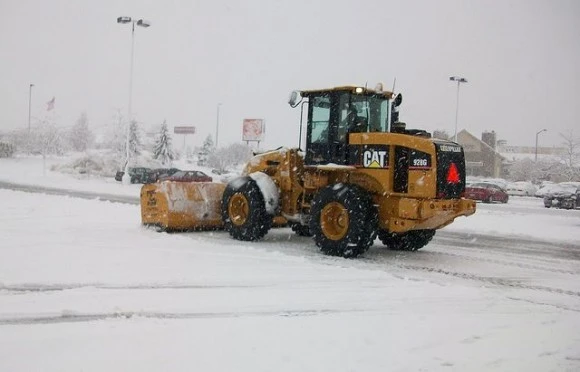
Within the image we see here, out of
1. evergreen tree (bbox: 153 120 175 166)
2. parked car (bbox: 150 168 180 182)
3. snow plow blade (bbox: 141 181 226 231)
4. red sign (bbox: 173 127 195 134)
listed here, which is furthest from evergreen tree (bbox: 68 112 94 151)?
snow plow blade (bbox: 141 181 226 231)

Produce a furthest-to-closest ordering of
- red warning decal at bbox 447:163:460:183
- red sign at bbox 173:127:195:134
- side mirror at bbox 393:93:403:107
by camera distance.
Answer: red sign at bbox 173:127:195:134
side mirror at bbox 393:93:403:107
red warning decal at bbox 447:163:460:183

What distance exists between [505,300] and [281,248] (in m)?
4.94

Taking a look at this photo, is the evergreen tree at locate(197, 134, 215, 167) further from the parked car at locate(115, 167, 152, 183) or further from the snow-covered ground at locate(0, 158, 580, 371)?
the snow-covered ground at locate(0, 158, 580, 371)

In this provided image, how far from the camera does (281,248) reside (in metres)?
11.7

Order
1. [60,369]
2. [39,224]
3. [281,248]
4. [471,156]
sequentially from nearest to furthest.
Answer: [60,369]
[281,248]
[39,224]
[471,156]

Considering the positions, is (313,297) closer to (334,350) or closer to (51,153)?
(334,350)

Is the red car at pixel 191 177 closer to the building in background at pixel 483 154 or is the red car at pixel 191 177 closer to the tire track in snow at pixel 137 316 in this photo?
the tire track in snow at pixel 137 316

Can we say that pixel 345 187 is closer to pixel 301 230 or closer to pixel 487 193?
pixel 301 230

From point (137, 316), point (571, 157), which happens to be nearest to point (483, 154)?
point (571, 157)

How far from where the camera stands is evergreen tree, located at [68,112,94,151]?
106062 millimetres

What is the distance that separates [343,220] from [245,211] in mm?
2782

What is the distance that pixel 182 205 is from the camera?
13.2m

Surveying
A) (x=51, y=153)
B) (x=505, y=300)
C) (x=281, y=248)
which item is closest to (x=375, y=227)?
(x=281, y=248)

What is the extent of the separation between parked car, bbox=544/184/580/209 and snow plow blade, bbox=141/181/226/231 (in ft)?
94.3
